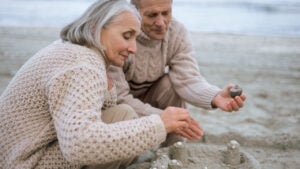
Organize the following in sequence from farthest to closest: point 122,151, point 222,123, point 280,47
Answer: point 280,47, point 222,123, point 122,151

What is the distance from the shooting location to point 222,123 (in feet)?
12.0

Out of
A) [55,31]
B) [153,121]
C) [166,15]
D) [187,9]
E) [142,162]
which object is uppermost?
[166,15]

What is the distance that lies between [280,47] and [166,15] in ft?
15.0

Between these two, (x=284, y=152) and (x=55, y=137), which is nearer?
(x=55, y=137)

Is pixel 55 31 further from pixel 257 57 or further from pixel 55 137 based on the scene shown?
pixel 55 137

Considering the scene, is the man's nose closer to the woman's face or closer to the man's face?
the man's face

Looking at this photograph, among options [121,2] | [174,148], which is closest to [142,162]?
[174,148]

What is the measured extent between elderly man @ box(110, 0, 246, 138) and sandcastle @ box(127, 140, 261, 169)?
25 centimetres

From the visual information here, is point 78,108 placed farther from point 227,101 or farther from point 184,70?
point 184,70

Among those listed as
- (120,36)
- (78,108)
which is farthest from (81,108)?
(120,36)

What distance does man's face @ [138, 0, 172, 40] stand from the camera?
2.67 metres

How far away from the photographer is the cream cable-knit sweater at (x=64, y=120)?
1728 millimetres

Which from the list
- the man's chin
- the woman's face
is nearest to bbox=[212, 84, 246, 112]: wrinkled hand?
the man's chin

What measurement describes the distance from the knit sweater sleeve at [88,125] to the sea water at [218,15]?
6939 mm
